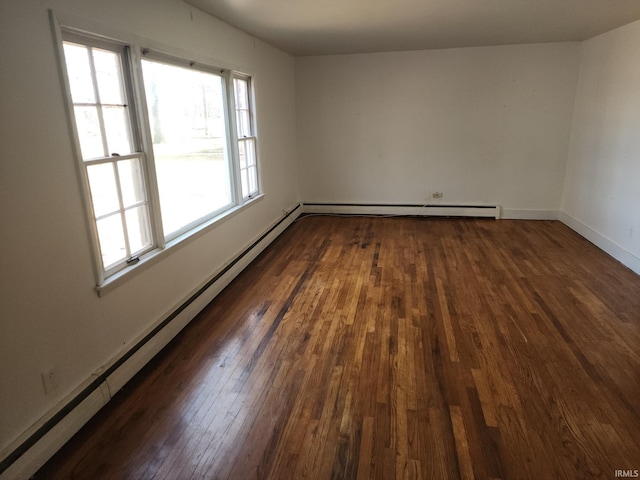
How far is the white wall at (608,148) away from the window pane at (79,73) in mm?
4709

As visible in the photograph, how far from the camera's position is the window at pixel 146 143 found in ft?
7.29

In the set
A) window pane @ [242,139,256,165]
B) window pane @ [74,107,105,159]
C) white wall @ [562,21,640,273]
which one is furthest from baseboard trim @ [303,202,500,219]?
window pane @ [74,107,105,159]

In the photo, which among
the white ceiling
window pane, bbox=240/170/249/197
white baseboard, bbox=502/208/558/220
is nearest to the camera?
the white ceiling

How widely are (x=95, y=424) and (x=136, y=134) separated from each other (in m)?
1.70

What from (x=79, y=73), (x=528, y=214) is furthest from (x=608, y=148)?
(x=79, y=73)

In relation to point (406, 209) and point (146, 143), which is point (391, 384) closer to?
point (146, 143)

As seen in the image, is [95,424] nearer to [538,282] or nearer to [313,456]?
[313,456]

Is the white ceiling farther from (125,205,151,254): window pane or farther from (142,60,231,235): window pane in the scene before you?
(125,205,151,254): window pane

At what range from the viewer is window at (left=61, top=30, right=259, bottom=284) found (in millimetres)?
2223

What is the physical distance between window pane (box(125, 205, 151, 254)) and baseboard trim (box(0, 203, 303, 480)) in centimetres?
54

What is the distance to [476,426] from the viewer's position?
81.4 inches

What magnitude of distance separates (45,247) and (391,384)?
1945 millimetres

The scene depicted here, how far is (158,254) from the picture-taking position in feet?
9.09

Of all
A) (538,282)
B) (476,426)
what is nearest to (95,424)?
(476,426)
